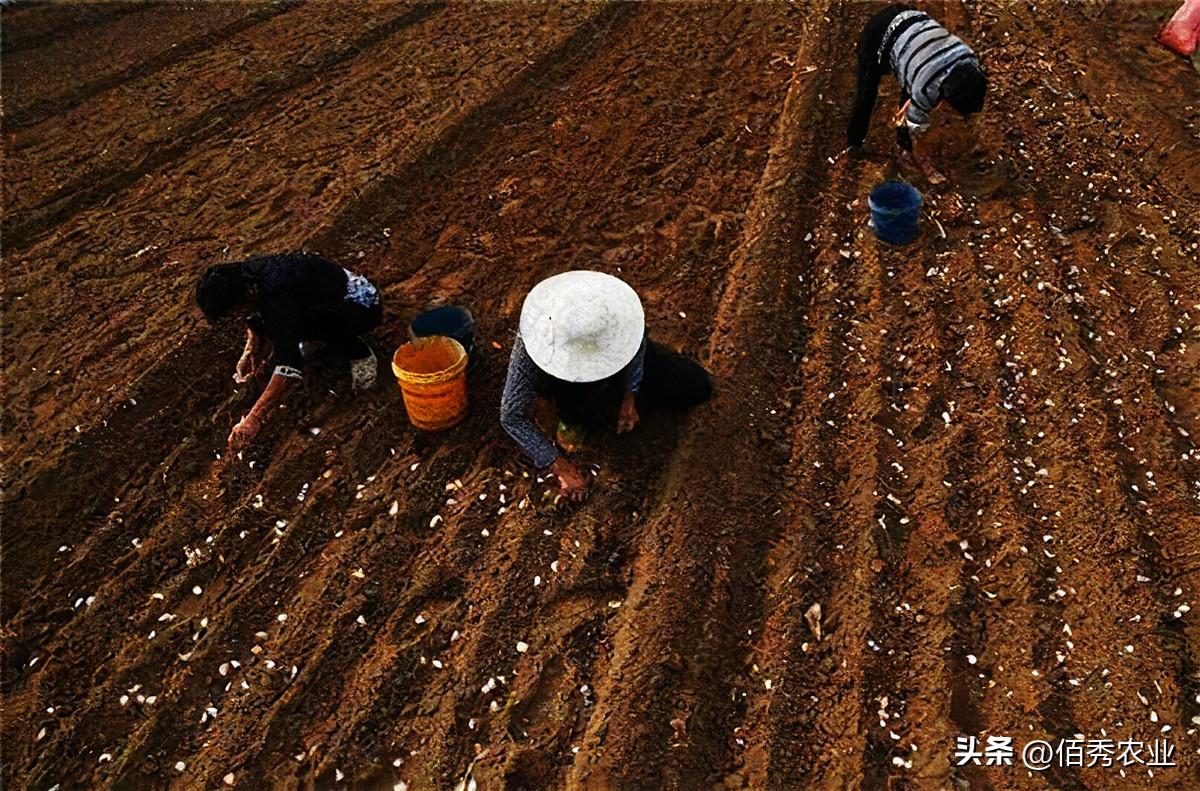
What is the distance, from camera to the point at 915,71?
18.1ft

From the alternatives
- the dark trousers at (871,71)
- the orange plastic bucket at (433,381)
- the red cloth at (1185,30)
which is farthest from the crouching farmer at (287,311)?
the red cloth at (1185,30)

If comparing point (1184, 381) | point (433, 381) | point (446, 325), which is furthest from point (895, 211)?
point (433, 381)

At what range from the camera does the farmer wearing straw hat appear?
347 centimetres

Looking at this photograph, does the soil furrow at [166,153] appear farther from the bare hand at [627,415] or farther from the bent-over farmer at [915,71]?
the bent-over farmer at [915,71]

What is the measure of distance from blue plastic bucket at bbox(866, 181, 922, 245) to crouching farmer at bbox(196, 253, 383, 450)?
3343 mm

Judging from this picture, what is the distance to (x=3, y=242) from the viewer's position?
18.9 ft

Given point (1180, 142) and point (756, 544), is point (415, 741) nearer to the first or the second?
point (756, 544)

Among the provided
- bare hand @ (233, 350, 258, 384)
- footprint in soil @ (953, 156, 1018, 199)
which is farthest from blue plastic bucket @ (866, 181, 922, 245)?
bare hand @ (233, 350, 258, 384)

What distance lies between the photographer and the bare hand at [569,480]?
4.16 metres

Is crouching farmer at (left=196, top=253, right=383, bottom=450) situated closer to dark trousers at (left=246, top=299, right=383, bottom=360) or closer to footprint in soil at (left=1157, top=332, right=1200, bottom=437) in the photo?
dark trousers at (left=246, top=299, right=383, bottom=360)

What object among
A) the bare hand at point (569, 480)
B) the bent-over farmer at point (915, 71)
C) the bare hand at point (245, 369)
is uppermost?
the bent-over farmer at point (915, 71)

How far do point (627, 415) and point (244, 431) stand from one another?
2055 mm

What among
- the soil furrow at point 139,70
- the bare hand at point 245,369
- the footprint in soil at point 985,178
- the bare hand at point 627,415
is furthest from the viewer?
the soil furrow at point 139,70

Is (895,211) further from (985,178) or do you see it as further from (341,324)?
(341,324)
